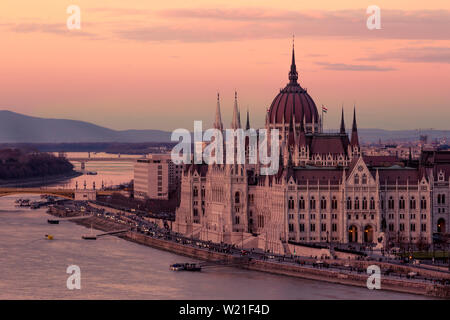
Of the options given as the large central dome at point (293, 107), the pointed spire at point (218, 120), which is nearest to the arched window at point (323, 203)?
the pointed spire at point (218, 120)

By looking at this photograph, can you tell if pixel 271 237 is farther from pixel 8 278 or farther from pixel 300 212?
pixel 8 278

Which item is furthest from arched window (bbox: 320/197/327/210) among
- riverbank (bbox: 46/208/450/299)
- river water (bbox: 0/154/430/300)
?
river water (bbox: 0/154/430/300)

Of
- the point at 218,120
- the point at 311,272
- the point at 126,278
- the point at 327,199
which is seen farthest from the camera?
the point at 218,120

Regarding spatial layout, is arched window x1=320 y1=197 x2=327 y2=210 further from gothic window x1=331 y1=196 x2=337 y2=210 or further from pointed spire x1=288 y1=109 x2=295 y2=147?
pointed spire x1=288 y1=109 x2=295 y2=147

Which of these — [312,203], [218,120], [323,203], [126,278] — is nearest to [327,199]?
[323,203]

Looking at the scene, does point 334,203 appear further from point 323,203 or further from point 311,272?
point 311,272

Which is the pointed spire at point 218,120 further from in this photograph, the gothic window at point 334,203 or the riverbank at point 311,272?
the gothic window at point 334,203
